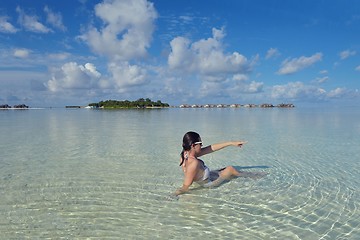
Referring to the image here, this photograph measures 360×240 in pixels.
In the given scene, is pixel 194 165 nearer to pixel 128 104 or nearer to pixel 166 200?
pixel 166 200

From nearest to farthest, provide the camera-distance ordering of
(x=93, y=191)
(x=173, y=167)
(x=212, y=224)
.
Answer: (x=212, y=224) → (x=93, y=191) → (x=173, y=167)

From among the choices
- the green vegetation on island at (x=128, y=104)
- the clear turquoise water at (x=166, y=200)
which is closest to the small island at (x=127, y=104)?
the green vegetation on island at (x=128, y=104)

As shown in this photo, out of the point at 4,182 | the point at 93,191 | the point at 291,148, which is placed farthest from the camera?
the point at 291,148

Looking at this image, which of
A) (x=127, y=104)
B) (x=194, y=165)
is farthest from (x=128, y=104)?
(x=194, y=165)

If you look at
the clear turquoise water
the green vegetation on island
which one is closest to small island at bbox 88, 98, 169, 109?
the green vegetation on island

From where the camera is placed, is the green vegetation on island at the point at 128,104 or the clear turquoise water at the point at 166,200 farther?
the green vegetation on island at the point at 128,104

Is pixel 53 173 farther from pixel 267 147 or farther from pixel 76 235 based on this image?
pixel 267 147

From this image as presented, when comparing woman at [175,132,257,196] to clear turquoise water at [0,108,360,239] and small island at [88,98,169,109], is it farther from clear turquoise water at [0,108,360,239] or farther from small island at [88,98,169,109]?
small island at [88,98,169,109]

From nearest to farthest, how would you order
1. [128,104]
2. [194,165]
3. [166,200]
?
[166,200], [194,165], [128,104]

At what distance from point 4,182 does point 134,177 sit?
136 inches

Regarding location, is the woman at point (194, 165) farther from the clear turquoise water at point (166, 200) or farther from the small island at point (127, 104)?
the small island at point (127, 104)

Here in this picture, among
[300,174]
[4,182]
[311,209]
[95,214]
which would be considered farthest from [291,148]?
[4,182]

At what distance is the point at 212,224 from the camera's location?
4.96 metres

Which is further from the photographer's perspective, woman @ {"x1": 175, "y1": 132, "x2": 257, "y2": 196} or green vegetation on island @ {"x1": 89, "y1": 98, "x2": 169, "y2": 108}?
green vegetation on island @ {"x1": 89, "y1": 98, "x2": 169, "y2": 108}
